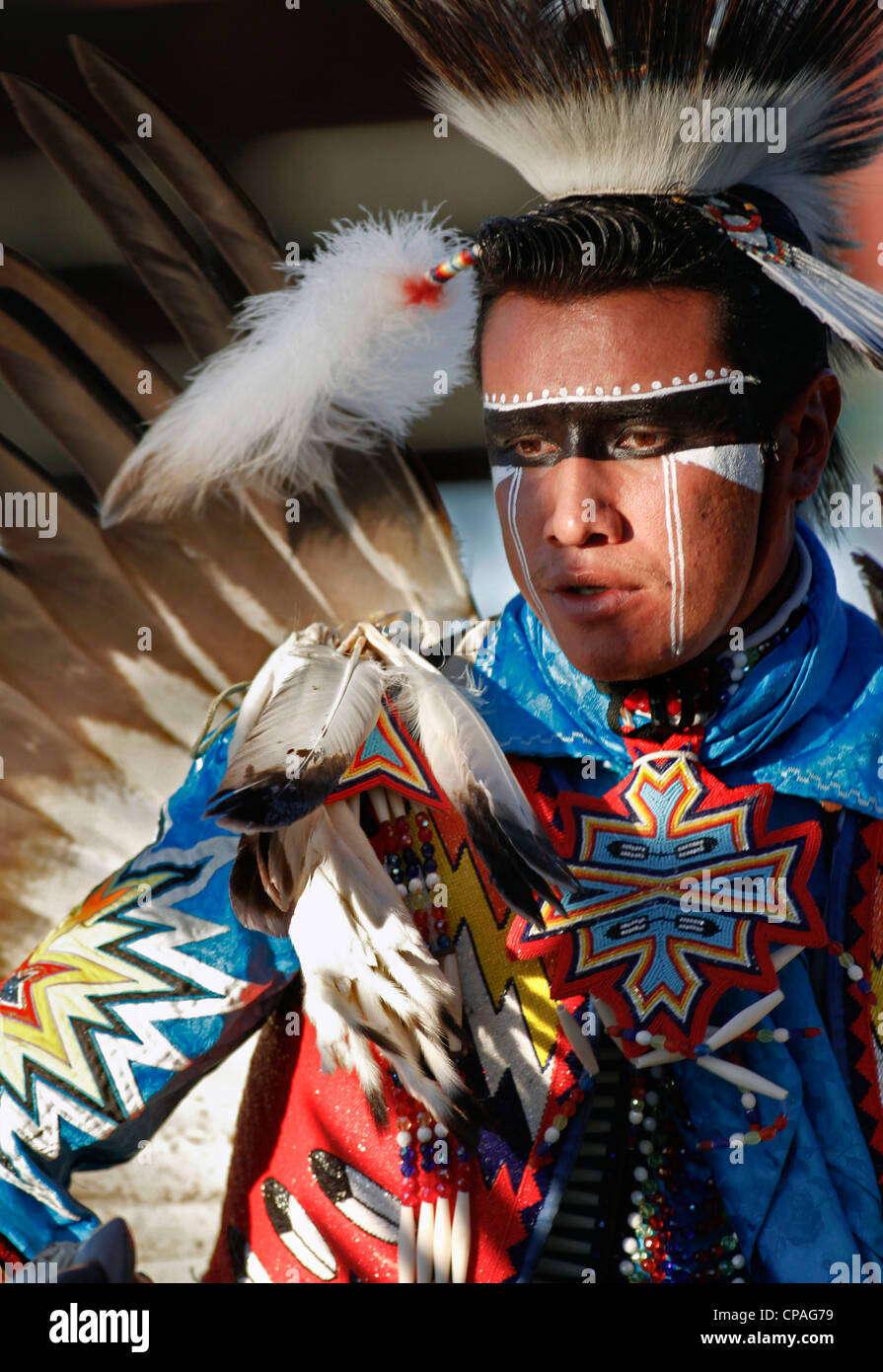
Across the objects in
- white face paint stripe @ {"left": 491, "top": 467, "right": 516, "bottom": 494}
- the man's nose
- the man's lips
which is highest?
white face paint stripe @ {"left": 491, "top": 467, "right": 516, "bottom": 494}

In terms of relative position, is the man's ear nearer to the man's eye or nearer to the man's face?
the man's face

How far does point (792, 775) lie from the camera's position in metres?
1.34

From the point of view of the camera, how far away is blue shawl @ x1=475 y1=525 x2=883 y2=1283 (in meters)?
1.29

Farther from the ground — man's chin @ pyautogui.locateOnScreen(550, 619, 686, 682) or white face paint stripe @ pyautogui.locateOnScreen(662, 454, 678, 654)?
white face paint stripe @ pyautogui.locateOnScreen(662, 454, 678, 654)

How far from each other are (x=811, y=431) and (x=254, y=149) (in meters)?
1.08

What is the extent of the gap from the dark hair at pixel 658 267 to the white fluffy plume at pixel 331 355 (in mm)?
134

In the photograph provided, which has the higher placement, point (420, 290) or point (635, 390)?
point (420, 290)

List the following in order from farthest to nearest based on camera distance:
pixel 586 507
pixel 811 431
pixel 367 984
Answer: pixel 811 431
pixel 586 507
pixel 367 984

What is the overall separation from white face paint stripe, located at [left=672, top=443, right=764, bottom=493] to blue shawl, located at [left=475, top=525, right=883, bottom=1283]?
199mm

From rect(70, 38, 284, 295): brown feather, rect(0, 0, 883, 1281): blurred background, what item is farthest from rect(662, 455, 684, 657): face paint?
rect(70, 38, 284, 295): brown feather

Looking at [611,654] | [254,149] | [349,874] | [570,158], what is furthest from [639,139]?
[254,149]

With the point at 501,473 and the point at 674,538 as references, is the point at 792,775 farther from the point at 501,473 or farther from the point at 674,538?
the point at 501,473
